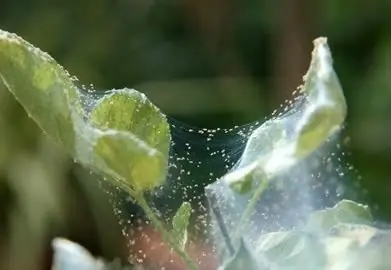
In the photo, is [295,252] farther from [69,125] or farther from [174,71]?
[174,71]

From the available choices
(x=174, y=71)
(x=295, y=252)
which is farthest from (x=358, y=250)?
(x=174, y=71)

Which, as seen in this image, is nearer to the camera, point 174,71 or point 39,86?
point 39,86

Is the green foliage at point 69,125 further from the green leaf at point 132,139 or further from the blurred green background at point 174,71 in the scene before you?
the blurred green background at point 174,71

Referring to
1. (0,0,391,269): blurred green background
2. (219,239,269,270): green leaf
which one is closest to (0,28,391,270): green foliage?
(219,239,269,270): green leaf

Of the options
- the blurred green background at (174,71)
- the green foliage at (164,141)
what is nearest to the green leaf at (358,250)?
the green foliage at (164,141)

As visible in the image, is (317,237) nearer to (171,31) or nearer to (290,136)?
(290,136)

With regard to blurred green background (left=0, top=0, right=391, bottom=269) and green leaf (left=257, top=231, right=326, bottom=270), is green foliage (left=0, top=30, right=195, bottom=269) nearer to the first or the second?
green leaf (left=257, top=231, right=326, bottom=270)
